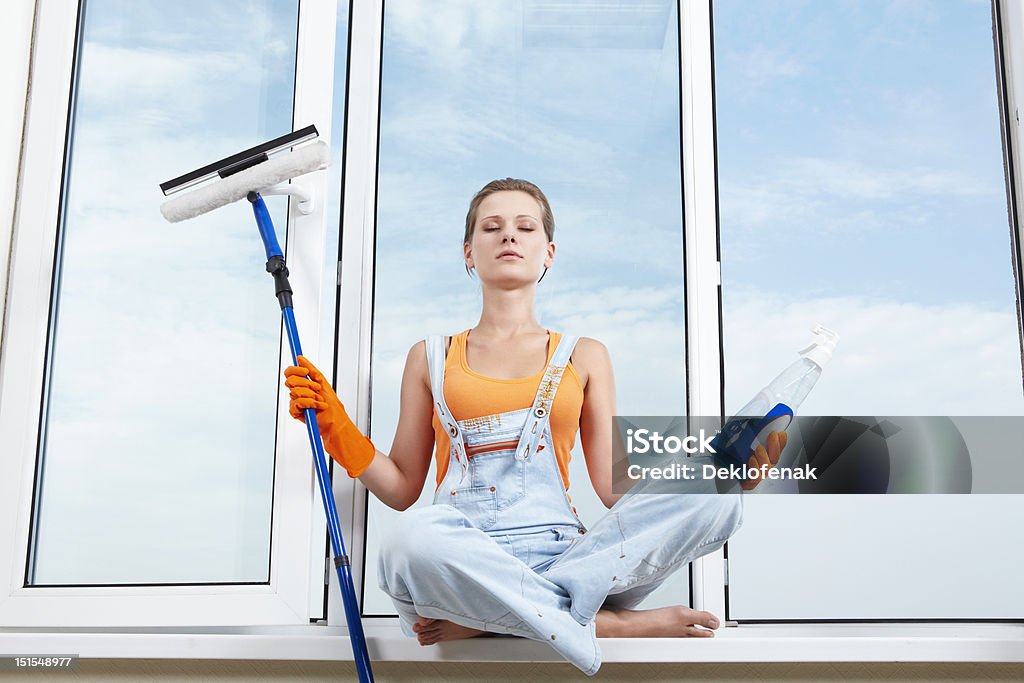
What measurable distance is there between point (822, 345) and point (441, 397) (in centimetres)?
60

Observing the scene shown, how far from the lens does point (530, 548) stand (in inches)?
51.8

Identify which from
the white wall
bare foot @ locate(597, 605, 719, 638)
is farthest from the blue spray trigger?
the white wall

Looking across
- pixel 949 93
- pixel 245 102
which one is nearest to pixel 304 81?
pixel 245 102

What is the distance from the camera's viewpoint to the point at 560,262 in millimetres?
1588

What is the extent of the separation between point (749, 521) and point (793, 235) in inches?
20.5

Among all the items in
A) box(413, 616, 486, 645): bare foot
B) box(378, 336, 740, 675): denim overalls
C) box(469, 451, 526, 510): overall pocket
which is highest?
box(469, 451, 526, 510): overall pocket

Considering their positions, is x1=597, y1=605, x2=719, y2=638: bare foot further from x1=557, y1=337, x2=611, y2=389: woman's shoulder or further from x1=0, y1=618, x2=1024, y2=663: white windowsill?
x1=557, y1=337, x2=611, y2=389: woman's shoulder

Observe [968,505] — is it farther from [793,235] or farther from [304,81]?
[304,81]

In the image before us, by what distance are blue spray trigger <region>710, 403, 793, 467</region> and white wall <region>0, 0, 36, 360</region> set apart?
1224mm

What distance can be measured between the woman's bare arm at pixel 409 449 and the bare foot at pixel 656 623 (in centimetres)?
37

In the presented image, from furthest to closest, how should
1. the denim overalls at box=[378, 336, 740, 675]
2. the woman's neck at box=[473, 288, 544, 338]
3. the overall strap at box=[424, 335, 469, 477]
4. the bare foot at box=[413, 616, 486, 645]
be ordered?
→ the woman's neck at box=[473, 288, 544, 338], the overall strap at box=[424, 335, 469, 477], the bare foot at box=[413, 616, 486, 645], the denim overalls at box=[378, 336, 740, 675]

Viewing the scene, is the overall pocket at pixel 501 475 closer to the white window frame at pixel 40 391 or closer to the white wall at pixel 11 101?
the white window frame at pixel 40 391

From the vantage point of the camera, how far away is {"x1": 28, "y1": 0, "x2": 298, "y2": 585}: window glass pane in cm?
148

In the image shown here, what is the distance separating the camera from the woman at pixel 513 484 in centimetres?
119
